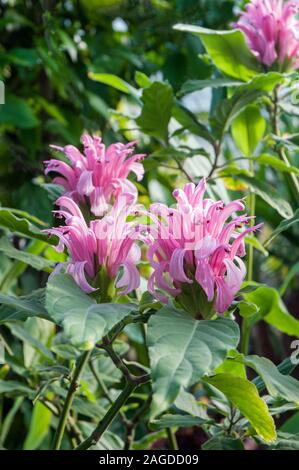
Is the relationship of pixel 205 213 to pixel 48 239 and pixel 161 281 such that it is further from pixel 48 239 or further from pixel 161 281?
pixel 48 239

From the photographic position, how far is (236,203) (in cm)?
59

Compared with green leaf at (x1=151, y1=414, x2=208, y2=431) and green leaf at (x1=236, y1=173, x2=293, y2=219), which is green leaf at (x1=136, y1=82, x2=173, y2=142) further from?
green leaf at (x1=151, y1=414, x2=208, y2=431)

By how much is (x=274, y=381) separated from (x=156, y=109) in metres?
0.39

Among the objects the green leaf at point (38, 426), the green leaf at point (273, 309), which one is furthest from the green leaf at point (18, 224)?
the green leaf at point (38, 426)

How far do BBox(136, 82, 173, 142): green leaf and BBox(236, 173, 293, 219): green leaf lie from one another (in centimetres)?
11

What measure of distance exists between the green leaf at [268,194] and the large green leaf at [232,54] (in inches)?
5.0

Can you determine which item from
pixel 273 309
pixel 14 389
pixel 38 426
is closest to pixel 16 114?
pixel 38 426

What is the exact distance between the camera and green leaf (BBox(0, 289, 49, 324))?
22.3 inches

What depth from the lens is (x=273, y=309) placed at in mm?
786

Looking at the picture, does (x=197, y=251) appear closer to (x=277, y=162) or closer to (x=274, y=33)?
(x=277, y=162)

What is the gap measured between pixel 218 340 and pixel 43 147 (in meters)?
1.26

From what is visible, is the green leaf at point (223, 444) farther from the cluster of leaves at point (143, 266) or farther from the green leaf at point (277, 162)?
the green leaf at point (277, 162)

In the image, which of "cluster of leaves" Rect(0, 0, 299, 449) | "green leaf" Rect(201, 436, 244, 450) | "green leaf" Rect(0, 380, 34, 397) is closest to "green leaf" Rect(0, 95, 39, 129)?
"cluster of leaves" Rect(0, 0, 299, 449)
